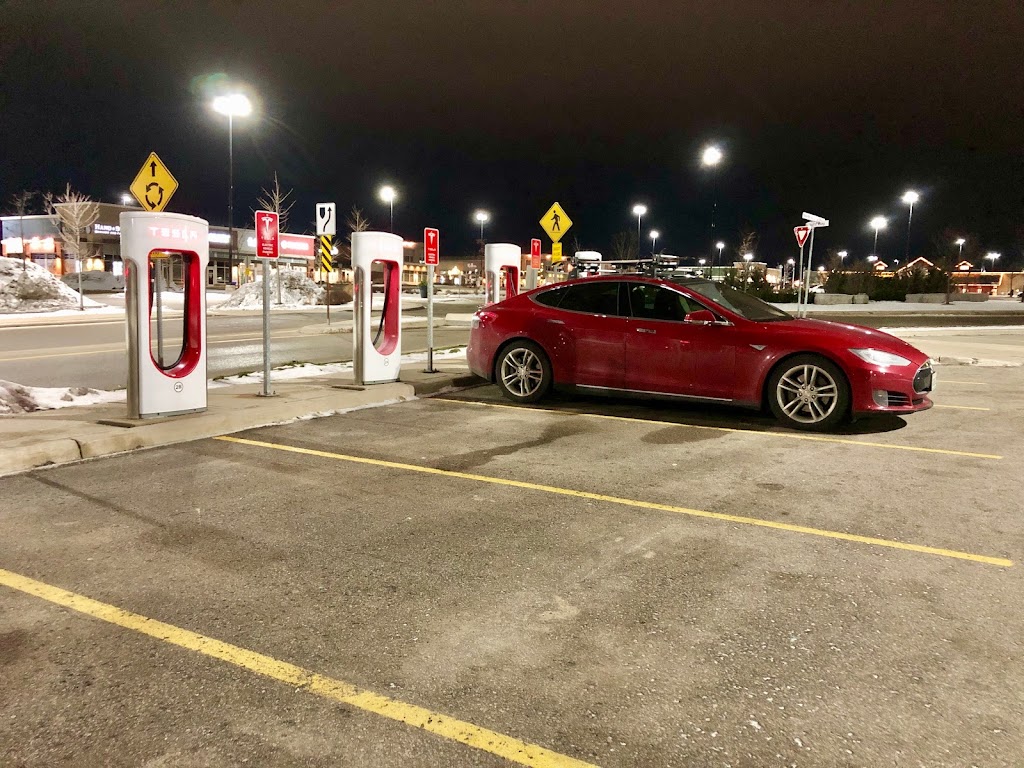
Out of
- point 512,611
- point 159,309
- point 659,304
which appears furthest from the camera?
point 659,304

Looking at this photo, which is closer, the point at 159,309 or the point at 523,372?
the point at 159,309

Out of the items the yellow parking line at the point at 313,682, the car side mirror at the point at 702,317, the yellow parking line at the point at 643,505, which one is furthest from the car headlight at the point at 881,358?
the yellow parking line at the point at 313,682

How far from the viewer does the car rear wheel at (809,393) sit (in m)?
7.21

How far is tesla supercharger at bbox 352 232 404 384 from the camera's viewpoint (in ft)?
30.2

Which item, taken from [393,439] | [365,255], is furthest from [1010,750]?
[365,255]

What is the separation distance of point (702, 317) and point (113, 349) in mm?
13275

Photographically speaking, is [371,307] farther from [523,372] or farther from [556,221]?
[556,221]

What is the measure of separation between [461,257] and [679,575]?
143797 mm

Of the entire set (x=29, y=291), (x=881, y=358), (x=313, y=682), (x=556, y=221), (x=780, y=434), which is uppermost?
(x=556, y=221)

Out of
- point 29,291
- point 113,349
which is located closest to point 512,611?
point 113,349

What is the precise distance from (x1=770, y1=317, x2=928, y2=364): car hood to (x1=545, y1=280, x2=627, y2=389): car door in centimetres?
169

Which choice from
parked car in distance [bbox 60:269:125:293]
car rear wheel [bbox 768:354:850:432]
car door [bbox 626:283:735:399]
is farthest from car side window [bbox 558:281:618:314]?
parked car in distance [bbox 60:269:125:293]

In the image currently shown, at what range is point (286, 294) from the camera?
127 ft

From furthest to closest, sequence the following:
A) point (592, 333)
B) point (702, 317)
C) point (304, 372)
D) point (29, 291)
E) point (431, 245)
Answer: point (29, 291) → point (304, 372) → point (431, 245) → point (592, 333) → point (702, 317)
